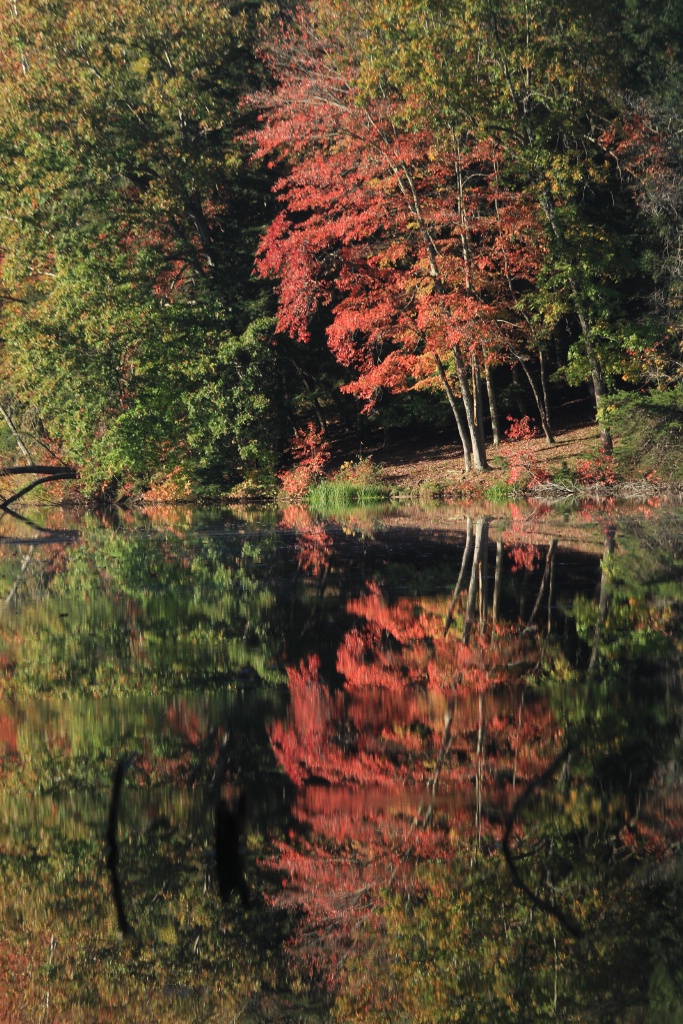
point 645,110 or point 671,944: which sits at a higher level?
point 645,110

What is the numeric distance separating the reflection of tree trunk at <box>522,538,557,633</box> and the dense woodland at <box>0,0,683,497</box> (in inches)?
385

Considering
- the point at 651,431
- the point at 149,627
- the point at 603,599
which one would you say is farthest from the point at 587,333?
the point at 149,627

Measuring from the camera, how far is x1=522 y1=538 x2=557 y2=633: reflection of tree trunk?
8.80 metres

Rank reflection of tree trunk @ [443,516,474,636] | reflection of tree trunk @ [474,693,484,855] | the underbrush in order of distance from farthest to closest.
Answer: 1. the underbrush
2. reflection of tree trunk @ [443,516,474,636]
3. reflection of tree trunk @ [474,693,484,855]

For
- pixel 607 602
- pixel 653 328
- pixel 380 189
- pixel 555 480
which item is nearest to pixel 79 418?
pixel 380 189

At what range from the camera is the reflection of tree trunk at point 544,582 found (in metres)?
8.80

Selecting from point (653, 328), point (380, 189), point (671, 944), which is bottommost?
point (671, 944)

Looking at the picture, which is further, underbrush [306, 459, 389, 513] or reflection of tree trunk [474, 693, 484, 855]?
underbrush [306, 459, 389, 513]

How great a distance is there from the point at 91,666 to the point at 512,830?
4.28 meters

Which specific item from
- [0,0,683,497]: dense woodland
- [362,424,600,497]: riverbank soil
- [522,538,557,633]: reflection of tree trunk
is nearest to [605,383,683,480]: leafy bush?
[0,0,683,497]: dense woodland

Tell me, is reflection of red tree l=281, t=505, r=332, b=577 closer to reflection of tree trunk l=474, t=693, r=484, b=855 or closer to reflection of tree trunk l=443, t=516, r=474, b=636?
reflection of tree trunk l=443, t=516, r=474, b=636

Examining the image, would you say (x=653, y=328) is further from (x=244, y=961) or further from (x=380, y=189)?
(x=244, y=961)

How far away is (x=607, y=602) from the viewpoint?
31.1 feet

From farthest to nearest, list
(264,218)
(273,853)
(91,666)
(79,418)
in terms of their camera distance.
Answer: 1. (264,218)
2. (79,418)
3. (91,666)
4. (273,853)
